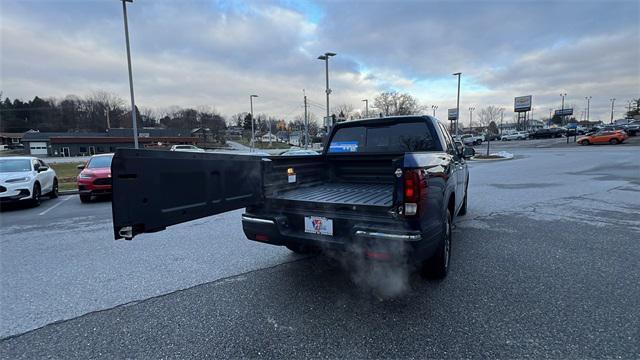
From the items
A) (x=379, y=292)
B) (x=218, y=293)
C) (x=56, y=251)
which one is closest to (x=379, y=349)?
(x=379, y=292)

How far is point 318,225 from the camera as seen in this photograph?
3.14 metres

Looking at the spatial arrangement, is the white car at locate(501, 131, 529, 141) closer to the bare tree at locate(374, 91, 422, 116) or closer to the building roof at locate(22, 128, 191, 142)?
the bare tree at locate(374, 91, 422, 116)

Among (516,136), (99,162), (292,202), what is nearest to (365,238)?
(292,202)

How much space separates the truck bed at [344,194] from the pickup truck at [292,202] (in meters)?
0.01

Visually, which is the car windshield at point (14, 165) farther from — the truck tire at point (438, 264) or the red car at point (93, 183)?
the truck tire at point (438, 264)

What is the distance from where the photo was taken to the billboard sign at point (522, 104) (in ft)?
195

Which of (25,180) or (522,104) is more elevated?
(522,104)

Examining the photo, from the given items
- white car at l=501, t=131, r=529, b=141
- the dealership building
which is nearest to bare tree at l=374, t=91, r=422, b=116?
white car at l=501, t=131, r=529, b=141

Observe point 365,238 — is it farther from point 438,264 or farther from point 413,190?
point 438,264

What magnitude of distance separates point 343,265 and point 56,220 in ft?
23.5

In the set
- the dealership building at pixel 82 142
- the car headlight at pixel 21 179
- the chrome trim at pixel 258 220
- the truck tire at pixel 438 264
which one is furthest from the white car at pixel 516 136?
the car headlight at pixel 21 179

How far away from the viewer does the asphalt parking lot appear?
2.51 metres

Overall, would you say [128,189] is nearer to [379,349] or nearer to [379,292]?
[379,349]

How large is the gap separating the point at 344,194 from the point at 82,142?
240 ft
